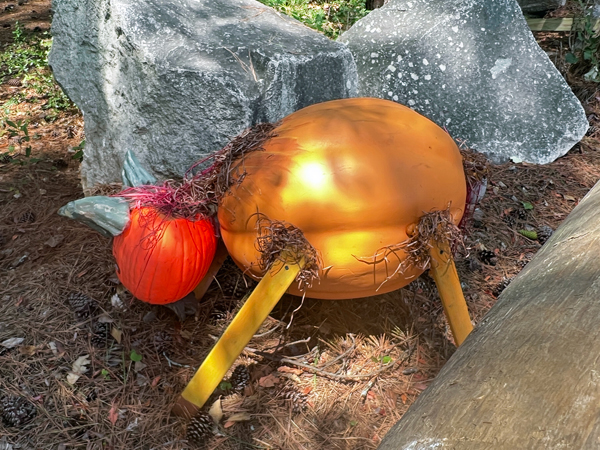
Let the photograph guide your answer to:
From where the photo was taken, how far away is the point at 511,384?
75 cm

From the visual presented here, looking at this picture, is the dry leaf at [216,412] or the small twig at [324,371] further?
the small twig at [324,371]

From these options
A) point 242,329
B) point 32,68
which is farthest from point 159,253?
point 32,68

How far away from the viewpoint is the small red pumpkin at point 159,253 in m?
1.81

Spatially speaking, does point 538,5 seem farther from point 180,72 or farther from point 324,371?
point 324,371

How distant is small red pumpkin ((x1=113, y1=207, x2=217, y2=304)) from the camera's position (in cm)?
181

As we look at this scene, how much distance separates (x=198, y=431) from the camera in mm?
1833

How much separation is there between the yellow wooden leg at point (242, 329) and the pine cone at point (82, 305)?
2.58 feet

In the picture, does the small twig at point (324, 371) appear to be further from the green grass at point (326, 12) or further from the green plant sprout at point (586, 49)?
the green grass at point (326, 12)

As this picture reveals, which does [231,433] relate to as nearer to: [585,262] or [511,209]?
[585,262]

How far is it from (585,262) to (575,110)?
2.94m

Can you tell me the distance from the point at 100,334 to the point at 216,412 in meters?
0.63

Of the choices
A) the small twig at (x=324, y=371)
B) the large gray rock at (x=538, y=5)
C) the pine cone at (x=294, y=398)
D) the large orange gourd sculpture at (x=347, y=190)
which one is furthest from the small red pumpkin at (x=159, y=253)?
the large gray rock at (x=538, y=5)

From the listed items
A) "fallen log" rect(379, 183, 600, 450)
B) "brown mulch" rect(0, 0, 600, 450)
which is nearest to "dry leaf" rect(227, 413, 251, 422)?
"brown mulch" rect(0, 0, 600, 450)

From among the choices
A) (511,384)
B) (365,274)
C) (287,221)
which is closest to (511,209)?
(365,274)
